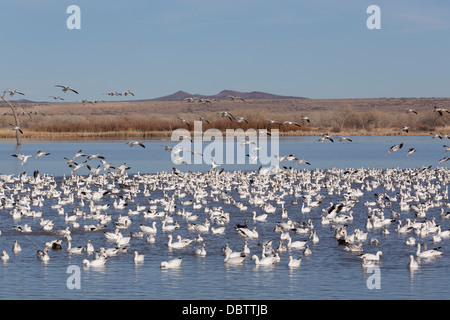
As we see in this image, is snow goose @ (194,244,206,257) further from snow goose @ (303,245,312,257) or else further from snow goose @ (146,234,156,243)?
snow goose @ (303,245,312,257)

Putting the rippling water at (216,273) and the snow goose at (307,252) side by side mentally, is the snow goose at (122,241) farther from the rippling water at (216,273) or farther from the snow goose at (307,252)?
the snow goose at (307,252)

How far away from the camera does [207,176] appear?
42719mm

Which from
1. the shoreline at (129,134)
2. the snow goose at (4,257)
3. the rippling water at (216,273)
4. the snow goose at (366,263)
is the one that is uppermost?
the shoreline at (129,134)

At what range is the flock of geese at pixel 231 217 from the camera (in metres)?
21.3

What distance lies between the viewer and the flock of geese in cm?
2128

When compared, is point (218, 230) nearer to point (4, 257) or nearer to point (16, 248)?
point (16, 248)

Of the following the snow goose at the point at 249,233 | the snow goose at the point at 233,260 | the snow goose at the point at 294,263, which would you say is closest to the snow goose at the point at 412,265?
the snow goose at the point at 294,263

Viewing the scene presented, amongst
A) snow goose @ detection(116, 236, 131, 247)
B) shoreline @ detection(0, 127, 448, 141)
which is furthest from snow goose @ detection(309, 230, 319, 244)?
shoreline @ detection(0, 127, 448, 141)

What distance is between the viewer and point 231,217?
1144 inches

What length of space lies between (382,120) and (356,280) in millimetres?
95405

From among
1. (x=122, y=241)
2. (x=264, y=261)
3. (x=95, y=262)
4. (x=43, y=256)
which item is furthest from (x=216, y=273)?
(x=43, y=256)

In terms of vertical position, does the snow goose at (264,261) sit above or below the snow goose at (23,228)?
below
